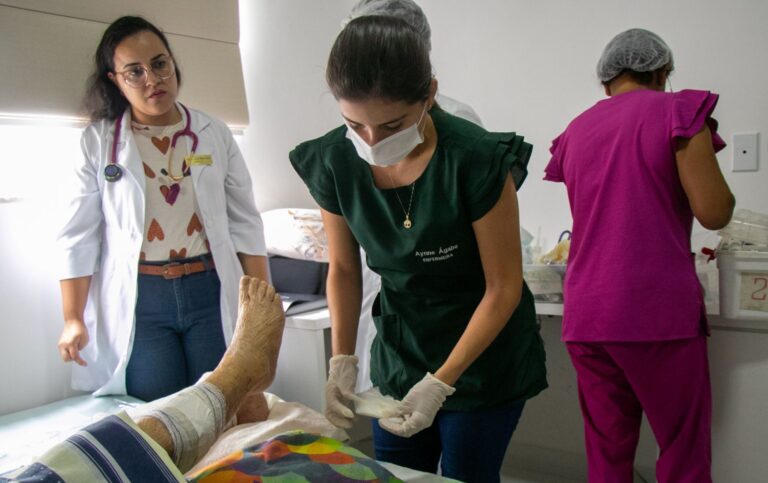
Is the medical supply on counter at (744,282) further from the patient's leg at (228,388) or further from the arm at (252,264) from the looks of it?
the arm at (252,264)

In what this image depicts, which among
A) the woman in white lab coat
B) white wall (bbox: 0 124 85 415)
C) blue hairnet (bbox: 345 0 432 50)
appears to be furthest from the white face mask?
white wall (bbox: 0 124 85 415)

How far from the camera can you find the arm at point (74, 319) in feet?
5.66

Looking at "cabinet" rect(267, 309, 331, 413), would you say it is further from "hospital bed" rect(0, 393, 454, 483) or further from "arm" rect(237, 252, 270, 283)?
"hospital bed" rect(0, 393, 454, 483)

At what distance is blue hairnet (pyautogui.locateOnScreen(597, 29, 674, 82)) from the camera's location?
1.55 metres

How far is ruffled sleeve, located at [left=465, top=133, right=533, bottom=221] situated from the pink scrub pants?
0.74 meters

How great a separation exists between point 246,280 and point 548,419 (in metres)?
1.49

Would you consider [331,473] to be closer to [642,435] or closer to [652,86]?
[652,86]

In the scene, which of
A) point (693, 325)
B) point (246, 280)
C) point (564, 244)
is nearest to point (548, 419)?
point (564, 244)

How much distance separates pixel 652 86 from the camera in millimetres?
1610

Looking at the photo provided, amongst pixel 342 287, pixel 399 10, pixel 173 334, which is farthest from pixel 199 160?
pixel 342 287

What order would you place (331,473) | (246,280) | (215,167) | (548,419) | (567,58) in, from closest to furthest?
1. (331,473)
2. (246,280)
3. (215,167)
4. (567,58)
5. (548,419)

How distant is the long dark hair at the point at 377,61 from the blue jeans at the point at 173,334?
1.08 meters

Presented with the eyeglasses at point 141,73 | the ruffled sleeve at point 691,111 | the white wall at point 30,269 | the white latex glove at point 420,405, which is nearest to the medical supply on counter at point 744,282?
the ruffled sleeve at point 691,111

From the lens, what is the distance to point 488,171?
0.97 m
